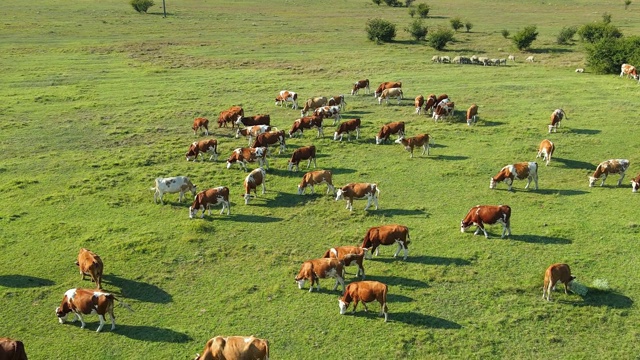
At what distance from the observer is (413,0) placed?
3780 inches

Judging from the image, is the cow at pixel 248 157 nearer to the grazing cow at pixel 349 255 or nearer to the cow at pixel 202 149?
the cow at pixel 202 149

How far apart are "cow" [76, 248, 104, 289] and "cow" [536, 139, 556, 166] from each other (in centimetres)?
1920

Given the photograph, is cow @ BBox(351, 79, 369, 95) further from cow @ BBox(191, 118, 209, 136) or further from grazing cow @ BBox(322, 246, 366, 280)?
grazing cow @ BBox(322, 246, 366, 280)

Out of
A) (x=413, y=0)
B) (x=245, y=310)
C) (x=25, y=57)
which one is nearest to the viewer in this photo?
(x=245, y=310)

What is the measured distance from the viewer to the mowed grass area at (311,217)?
1510 centimetres

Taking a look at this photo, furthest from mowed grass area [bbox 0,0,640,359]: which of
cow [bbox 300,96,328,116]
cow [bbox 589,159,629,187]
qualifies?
cow [bbox 300,96,328,116]

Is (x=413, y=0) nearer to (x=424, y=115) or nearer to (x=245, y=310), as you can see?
(x=424, y=115)

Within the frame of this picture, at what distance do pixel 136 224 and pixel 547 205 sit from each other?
50.9 ft

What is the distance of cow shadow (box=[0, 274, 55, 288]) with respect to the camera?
17.7 meters

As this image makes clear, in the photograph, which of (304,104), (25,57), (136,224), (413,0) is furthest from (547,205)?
(413,0)

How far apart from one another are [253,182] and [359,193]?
454 centimetres

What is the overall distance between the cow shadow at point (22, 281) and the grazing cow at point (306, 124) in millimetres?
15859

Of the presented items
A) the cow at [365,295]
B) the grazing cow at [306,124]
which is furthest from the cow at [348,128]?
the cow at [365,295]

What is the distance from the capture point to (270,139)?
94.0ft
